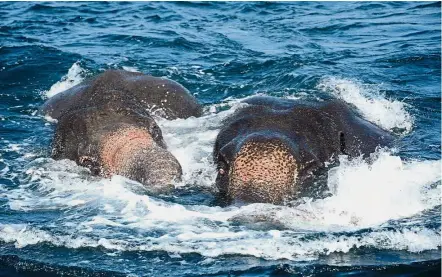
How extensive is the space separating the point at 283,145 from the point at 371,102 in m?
5.64

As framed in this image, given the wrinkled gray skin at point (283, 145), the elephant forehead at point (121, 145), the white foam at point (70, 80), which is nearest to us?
the wrinkled gray skin at point (283, 145)

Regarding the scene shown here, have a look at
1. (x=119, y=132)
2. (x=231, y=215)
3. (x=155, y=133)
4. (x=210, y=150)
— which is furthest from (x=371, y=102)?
(x=231, y=215)

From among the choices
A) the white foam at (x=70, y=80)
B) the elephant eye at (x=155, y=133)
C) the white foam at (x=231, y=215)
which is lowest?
the white foam at (x=231, y=215)

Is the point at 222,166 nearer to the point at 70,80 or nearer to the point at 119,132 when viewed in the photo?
the point at 119,132

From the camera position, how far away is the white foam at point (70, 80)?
1892 centimetres

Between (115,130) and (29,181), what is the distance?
1.58 meters

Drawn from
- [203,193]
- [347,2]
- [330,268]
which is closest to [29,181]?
[203,193]

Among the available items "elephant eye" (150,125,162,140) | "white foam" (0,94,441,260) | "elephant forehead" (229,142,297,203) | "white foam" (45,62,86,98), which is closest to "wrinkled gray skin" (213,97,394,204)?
"elephant forehead" (229,142,297,203)

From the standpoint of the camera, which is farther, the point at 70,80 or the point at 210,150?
the point at 70,80

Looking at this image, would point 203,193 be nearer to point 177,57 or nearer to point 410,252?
point 410,252

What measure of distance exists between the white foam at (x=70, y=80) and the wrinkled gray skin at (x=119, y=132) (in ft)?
10.4

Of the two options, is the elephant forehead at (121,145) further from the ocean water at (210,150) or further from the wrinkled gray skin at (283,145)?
the wrinkled gray skin at (283,145)

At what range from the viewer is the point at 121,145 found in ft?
42.0

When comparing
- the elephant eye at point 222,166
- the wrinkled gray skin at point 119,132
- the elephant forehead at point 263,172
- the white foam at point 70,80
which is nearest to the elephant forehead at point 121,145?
the wrinkled gray skin at point 119,132
